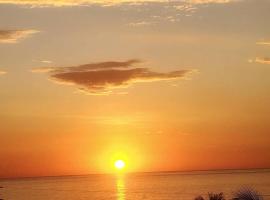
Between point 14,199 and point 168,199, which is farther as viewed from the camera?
point 14,199

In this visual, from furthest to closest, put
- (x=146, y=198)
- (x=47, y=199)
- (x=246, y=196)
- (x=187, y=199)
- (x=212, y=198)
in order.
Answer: (x=47, y=199) → (x=146, y=198) → (x=187, y=199) → (x=212, y=198) → (x=246, y=196)

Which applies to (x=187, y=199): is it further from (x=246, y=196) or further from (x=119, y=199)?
(x=246, y=196)

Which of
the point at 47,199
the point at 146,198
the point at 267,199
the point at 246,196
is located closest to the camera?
the point at 246,196

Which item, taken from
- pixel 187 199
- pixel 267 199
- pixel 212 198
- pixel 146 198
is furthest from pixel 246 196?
pixel 146 198

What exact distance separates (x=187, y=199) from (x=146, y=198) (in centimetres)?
1689

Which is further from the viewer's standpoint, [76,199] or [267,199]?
[76,199]

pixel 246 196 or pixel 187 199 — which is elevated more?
pixel 187 199

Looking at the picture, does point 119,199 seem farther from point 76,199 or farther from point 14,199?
point 14,199

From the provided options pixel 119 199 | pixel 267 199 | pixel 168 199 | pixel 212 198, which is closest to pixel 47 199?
pixel 119 199

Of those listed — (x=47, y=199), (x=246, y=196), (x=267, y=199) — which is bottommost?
(x=246, y=196)

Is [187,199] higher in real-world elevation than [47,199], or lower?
lower

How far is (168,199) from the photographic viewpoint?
180125 mm

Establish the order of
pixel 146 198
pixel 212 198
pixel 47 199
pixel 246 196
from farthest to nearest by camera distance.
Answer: pixel 47 199
pixel 146 198
pixel 212 198
pixel 246 196

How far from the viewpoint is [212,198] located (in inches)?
1662
